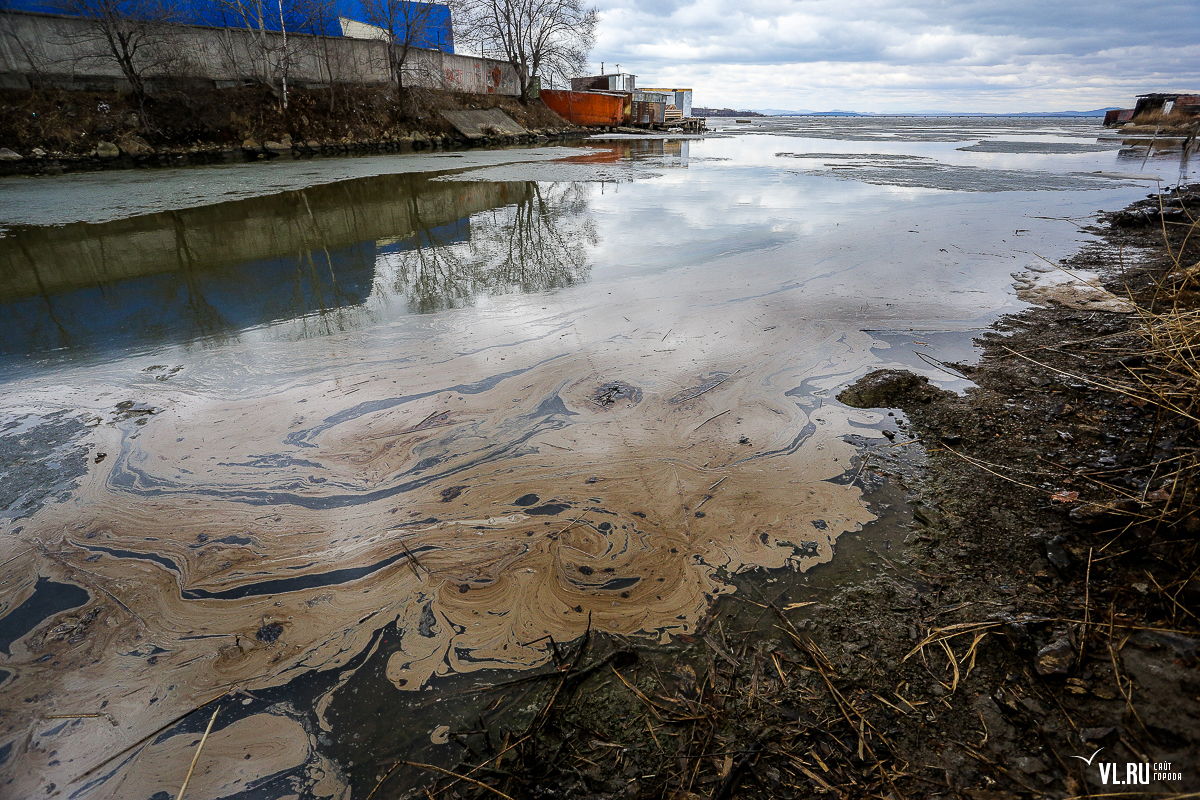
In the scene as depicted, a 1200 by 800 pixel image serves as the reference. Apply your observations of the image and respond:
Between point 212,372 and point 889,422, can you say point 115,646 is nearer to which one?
point 212,372

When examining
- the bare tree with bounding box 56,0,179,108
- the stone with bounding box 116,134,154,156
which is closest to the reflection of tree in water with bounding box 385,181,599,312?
the stone with bounding box 116,134,154,156

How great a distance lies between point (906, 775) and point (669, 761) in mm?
396

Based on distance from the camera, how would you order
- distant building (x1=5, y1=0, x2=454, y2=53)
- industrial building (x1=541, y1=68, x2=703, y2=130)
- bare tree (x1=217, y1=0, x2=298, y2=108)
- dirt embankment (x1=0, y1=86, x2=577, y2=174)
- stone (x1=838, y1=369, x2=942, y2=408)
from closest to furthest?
1. stone (x1=838, y1=369, x2=942, y2=408)
2. dirt embankment (x1=0, y1=86, x2=577, y2=174)
3. distant building (x1=5, y1=0, x2=454, y2=53)
4. bare tree (x1=217, y1=0, x2=298, y2=108)
5. industrial building (x1=541, y1=68, x2=703, y2=130)

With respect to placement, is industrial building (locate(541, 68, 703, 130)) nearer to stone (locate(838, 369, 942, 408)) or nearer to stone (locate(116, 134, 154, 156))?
stone (locate(116, 134, 154, 156))

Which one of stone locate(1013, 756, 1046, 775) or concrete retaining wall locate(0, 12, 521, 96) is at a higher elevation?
concrete retaining wall locate(0, 12, 521, 96)

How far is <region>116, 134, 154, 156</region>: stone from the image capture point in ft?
32.9

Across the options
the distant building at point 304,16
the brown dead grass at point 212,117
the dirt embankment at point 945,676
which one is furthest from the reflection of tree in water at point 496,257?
the distant building at point 304,16

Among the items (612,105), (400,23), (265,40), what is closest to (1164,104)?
(612,105)

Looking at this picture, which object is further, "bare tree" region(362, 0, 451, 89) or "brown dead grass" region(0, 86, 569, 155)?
"bare tree" region(362, 0, 451, 89)

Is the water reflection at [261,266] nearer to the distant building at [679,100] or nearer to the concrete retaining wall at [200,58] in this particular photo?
the concrete retaining wall at [200,58]

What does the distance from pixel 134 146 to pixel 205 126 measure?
1.63 metres

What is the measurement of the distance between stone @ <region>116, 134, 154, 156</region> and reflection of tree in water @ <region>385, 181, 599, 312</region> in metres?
8.25

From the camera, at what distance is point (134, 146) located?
398 inches

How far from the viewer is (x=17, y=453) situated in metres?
1.93
